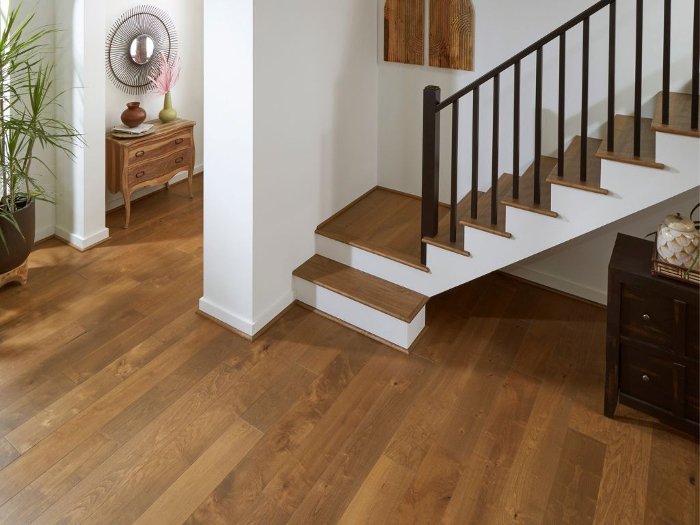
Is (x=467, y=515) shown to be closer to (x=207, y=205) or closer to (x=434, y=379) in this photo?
(x=434, y=379)

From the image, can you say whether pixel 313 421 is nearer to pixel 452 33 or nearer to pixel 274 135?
pixel 274 135

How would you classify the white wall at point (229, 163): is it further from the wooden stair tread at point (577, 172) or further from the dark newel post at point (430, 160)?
the wooden stair tread at point (577, 172)

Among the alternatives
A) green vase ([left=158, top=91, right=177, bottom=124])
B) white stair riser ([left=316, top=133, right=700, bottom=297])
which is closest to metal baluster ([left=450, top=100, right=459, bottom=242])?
white stair riser ([left=316, top=133, right=700, bottom=297])

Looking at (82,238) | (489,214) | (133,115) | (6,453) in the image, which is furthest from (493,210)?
(133,115)

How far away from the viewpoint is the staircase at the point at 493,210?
2582 millimetres

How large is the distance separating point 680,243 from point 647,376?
59 centimetres

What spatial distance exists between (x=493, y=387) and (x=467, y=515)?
2.68 ft

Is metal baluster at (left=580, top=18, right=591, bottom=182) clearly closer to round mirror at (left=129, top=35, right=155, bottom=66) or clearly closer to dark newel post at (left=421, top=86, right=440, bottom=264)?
dark newel post at (left=421, top=86, right=440, bottom=264)

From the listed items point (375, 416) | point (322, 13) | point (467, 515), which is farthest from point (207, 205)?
point (467, 515)

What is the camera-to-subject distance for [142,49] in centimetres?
488

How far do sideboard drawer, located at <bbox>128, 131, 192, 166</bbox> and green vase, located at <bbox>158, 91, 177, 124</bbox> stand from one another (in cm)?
17

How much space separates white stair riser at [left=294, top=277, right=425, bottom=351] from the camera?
10.8 ft

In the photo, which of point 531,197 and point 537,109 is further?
point 531,197

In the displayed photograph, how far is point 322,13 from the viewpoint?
11.1 feet
